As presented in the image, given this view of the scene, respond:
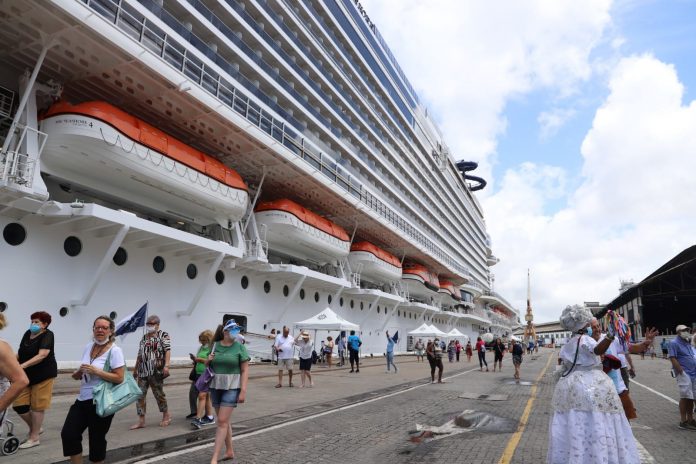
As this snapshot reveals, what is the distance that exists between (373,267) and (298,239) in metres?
10.0

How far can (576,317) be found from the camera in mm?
4219

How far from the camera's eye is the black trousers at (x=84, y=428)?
12.6 ft

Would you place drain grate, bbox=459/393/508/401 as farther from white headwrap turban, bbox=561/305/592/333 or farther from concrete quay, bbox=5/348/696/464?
white headwrap turban, bbox=561/305/592/333

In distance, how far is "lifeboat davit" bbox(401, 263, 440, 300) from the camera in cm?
3881

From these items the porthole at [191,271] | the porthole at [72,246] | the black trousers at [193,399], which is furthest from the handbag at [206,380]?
the porthole at [191,271]

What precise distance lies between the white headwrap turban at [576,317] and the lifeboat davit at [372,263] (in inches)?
982

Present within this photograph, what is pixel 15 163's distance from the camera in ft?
34.0

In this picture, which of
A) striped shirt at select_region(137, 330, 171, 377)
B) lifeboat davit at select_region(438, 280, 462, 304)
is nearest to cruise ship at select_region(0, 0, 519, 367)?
striped shirt at select_region(137, 330, 171, 377)

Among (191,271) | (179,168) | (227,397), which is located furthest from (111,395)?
(191,271)

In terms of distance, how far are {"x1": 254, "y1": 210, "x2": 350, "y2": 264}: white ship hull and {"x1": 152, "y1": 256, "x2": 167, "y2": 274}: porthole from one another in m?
5.46

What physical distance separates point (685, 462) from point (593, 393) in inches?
102

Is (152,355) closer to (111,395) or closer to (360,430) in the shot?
(111,395)

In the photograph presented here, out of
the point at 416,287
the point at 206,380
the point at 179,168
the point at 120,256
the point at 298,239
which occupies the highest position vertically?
the point at 179,168

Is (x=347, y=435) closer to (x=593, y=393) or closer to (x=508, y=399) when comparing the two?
(x=593, y=393)
